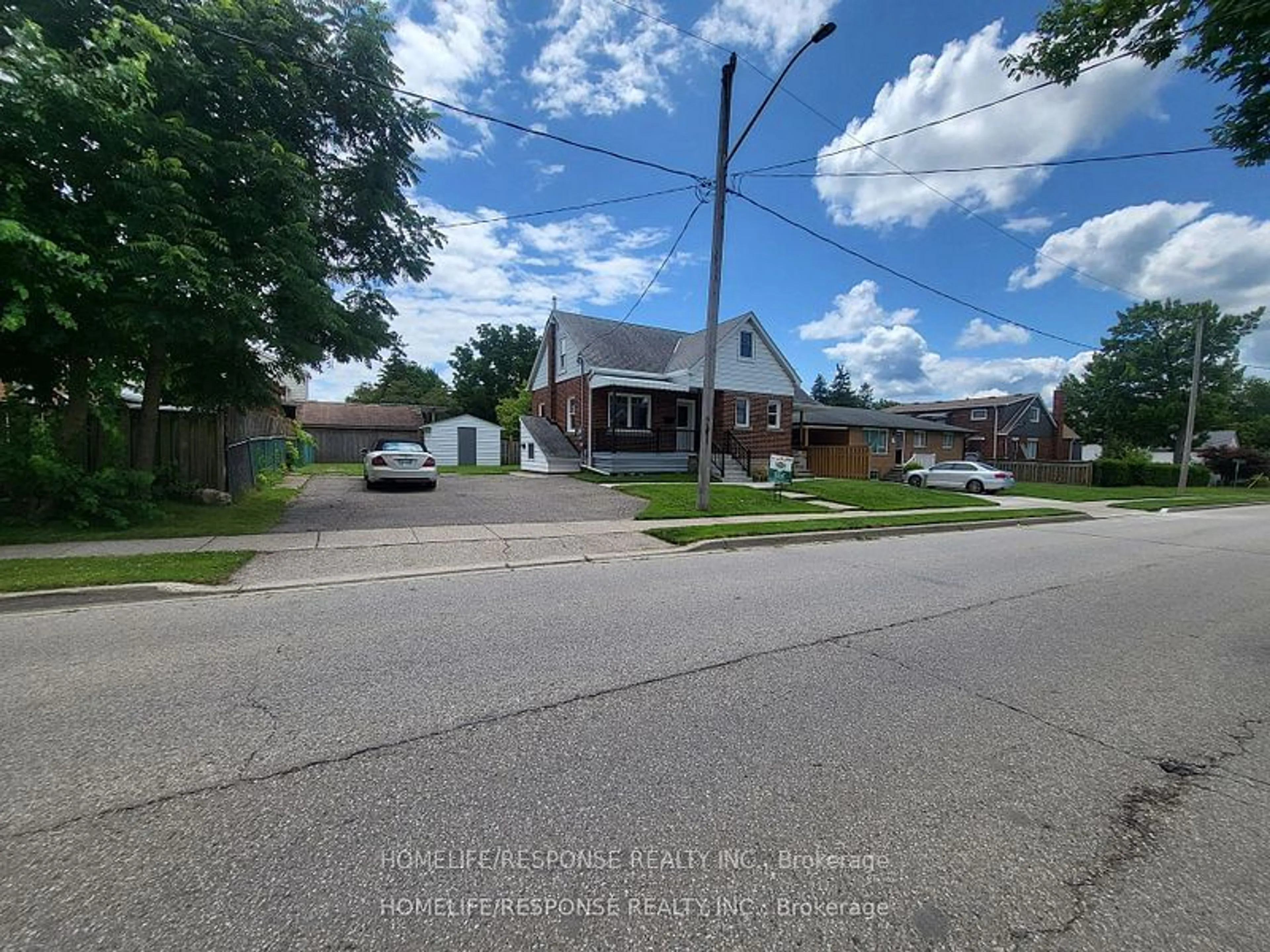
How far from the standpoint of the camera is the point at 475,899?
80.3 inches

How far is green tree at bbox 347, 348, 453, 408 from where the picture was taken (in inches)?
2463

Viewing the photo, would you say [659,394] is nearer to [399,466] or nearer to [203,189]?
[399,466]

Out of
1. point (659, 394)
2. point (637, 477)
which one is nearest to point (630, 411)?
point (659, 394)

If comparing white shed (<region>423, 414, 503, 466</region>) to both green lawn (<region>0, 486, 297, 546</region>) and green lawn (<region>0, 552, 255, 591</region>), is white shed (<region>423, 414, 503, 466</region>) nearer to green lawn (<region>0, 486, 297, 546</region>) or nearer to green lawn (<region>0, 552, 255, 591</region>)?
green lawn (<region>0, 486, 297, 546</region>)

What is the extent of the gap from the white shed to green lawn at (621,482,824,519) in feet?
65.1

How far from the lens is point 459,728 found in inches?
129

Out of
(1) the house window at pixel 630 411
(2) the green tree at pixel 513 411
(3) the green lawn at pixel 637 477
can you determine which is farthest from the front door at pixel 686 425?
(2) the green tree at pixel 513 411

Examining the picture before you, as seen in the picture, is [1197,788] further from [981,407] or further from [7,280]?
[981,407]

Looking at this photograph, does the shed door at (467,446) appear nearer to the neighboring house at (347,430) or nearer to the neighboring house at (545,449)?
the neighboring house at (347,430)

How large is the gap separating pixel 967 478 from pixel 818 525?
707 inches

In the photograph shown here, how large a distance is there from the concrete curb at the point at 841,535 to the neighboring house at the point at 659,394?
9893 millimetres

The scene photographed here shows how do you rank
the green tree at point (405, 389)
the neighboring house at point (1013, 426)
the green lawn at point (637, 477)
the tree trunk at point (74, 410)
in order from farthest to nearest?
the green tree at point (405, 389), the neighboring house at point (1013, 426), the green lawn at point (637, 477), the tree trunk at point (74, 410)

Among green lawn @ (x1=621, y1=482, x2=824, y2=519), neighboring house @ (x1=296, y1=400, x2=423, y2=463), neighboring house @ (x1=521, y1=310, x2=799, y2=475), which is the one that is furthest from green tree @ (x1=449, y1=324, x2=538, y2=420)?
green lawn @ (x1=621, y1=482, x2=824, y2=519)

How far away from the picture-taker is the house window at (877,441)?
3475 centimetres
